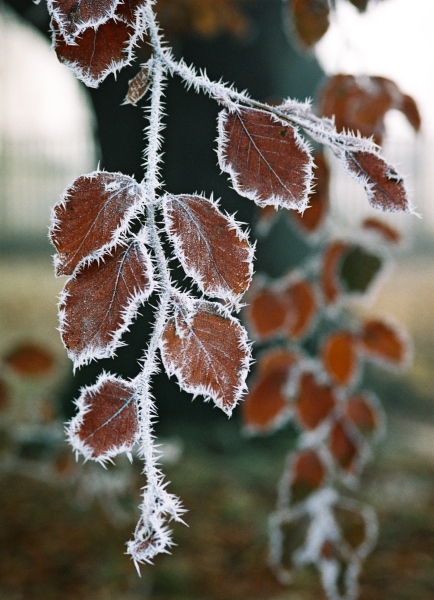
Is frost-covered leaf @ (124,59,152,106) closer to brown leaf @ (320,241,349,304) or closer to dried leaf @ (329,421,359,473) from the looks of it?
brown leaf @ (320,241,349,304)

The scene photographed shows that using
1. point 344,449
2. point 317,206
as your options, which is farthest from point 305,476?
point 317,206

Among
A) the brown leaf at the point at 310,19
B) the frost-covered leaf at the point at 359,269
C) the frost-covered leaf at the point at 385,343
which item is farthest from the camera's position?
the frost-covered leaf at the point at 385,343

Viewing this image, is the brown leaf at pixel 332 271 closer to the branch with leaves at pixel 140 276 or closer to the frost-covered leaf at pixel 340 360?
the frost-covered leaf at pixel 340 360

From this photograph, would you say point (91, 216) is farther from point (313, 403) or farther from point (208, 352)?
point (313, 403)

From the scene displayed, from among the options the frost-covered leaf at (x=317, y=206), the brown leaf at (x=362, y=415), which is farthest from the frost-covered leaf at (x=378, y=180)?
the brown leaf at (x=362, y=415)

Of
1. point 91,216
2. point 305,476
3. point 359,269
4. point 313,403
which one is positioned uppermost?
point 91,216

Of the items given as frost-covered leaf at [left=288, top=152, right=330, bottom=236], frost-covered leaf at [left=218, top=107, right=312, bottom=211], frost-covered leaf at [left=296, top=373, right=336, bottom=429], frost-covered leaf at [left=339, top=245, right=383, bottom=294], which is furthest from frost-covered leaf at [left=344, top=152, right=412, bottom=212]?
frost-covered leaf at [left=296, top=373, right=336, bottom=429]

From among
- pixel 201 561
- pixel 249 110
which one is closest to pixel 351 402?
pixel 249 110
